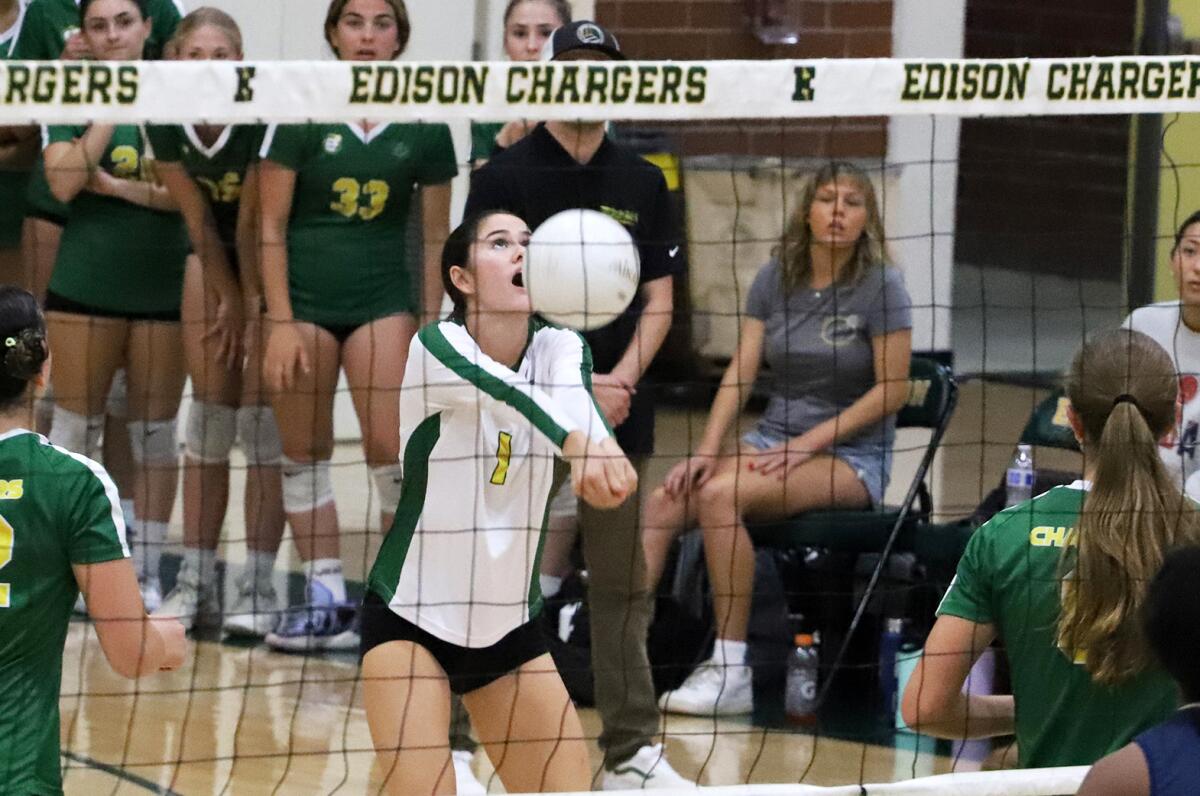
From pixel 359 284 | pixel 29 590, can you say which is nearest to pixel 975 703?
pixel 29 590

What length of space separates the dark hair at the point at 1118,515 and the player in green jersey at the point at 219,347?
3.49 meters

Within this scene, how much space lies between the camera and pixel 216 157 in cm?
635

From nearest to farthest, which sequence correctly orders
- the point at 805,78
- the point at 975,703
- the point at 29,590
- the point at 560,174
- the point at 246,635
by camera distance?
the point at 29,590
the point at 975,703
the point at 805,78
the point at 560,174
the point at 246,635

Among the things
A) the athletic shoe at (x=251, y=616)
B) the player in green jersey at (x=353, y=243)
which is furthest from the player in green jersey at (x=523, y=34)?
the athletic shoe at (x=251, y=616)

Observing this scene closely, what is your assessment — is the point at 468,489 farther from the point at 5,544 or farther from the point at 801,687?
the point at 801,687

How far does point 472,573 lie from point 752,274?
6318 mm

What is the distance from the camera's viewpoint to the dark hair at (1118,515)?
328 cm

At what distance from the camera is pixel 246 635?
660cm

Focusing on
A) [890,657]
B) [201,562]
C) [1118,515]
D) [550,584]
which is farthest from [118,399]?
[1118,515]

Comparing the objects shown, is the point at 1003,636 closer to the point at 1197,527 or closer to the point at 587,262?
the point at 1197,527

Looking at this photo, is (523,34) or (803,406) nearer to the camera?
(523,34)

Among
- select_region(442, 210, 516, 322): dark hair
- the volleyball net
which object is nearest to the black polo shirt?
the volleyball net

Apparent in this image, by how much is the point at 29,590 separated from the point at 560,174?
7.59ft

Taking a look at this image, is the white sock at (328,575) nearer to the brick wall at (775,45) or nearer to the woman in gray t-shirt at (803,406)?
the woman in gray t-shirt at (803,406)
